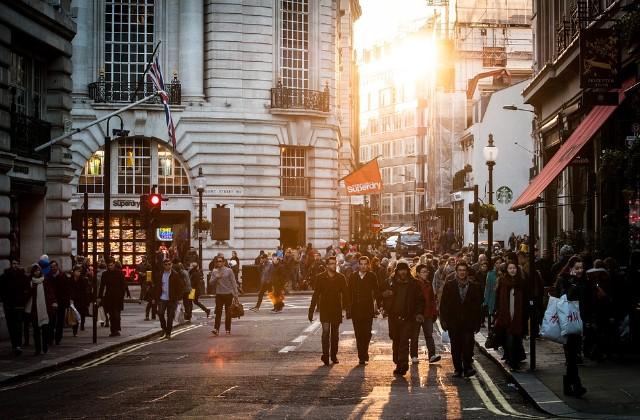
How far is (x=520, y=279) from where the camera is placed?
18359 mm

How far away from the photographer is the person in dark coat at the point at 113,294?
87.0 feet

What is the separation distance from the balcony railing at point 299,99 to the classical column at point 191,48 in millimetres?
3471

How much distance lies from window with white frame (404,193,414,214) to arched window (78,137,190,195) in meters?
82.7

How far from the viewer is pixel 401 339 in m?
18.3

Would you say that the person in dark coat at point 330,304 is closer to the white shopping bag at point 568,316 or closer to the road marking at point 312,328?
the white shopping bag at point 568,316

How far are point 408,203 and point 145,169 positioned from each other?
8425 cm

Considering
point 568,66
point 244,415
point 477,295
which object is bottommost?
point 244,415

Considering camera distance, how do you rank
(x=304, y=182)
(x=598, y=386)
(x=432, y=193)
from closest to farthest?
(x=598, y=386) < (x=304, y=182) < (x=432, y=193)

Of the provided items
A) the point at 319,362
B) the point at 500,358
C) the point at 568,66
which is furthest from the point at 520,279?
the point at 568,66

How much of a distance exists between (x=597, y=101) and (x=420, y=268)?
4715 millimetres

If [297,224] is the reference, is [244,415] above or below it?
below

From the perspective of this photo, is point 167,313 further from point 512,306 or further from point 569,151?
point 512,306

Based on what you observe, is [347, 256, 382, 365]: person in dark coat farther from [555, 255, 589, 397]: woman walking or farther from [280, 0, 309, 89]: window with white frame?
[280, 0, 309, 89]: window with white frame

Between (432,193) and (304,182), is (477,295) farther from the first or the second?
(432,193)
